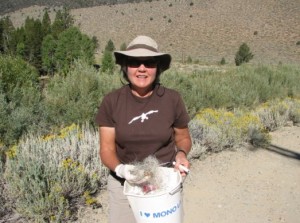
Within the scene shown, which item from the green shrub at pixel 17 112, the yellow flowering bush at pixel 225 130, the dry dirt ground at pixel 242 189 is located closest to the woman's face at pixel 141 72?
the dry dirt ground at pixel 242 189

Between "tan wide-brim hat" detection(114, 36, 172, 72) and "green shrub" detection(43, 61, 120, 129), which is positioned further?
"green shrub" detection(43, 61, 120, 129)

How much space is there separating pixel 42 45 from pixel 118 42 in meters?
29.0

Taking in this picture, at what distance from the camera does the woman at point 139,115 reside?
2566 millimetres

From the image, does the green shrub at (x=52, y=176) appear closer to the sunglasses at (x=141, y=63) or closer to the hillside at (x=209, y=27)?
the sunglasses at (x=141, y=63)

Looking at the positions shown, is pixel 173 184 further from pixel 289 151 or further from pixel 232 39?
pixel 232 39

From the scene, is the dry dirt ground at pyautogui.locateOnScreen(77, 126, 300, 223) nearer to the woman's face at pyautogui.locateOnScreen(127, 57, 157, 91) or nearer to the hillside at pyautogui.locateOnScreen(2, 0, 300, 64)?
the woman's face at pyautogui.locateOnScreen(127, 57, 157, 91)

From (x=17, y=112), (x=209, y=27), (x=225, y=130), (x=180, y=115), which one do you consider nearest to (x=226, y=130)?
(x=225, y=130)

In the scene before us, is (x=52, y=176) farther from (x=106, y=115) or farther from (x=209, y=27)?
(x=209, y=27)

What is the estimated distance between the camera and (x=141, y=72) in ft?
8.51

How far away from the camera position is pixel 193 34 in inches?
2415

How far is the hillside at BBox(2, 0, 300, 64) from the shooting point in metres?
53.4

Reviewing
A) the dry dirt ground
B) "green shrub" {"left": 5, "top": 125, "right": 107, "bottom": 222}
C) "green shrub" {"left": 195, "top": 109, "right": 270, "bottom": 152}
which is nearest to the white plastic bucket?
"green shrub" {"left": 5, "top": 125, "right": 107, "bottom": 222}

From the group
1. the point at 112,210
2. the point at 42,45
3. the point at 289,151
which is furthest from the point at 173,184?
the point at 42,45

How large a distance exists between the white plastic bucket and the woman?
26 cm
